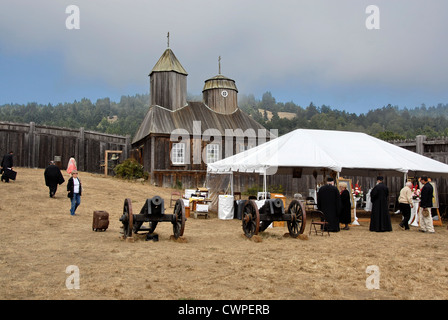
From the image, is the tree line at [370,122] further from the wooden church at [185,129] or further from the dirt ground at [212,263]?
the dirt ground at [212,263]

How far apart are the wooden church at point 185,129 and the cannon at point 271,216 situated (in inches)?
586

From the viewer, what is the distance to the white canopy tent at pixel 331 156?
13234 mm

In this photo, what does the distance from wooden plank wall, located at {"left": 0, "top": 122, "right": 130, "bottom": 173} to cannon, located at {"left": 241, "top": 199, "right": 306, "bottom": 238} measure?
16879 millimetres

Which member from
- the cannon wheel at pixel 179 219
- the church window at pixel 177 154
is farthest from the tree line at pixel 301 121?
the cannon wheel at pixel 179 219

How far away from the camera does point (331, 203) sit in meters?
12.0

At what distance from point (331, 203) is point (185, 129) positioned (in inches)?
596

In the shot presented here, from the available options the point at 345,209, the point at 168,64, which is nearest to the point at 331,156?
the point at 345,209

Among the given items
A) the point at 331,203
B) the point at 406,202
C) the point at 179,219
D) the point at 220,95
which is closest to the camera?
the point at 179,219

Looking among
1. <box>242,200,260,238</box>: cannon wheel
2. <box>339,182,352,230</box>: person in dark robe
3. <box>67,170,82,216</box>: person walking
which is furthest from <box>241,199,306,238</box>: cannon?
<box>67,170,82,216</box>: person walking

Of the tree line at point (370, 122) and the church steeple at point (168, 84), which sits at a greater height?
the tree line at point (370, 122)

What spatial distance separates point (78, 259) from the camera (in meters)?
7.28

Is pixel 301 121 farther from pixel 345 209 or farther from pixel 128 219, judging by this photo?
pixel 128 219

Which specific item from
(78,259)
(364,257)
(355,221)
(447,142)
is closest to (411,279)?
(364,257)

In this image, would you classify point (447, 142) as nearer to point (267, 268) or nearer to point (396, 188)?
point (396, 188)
